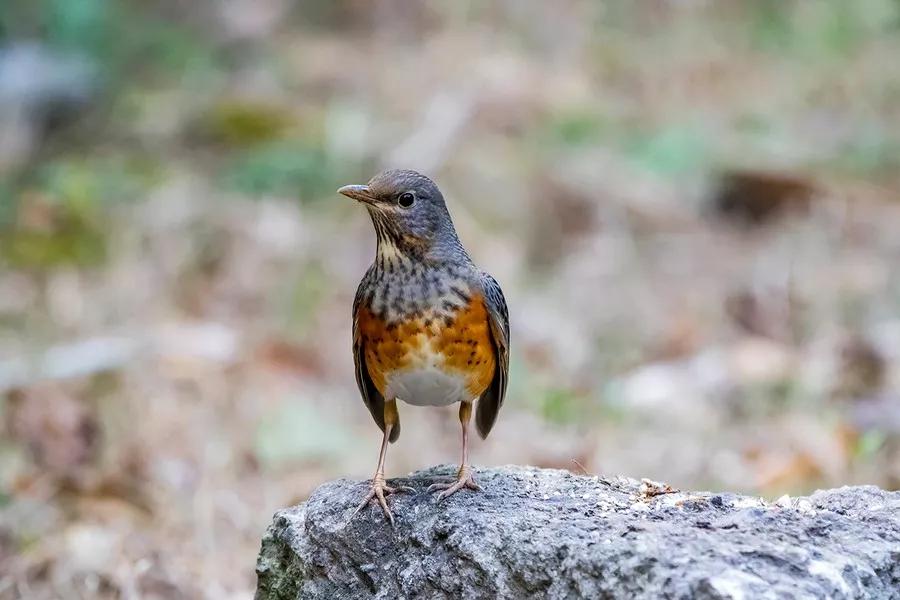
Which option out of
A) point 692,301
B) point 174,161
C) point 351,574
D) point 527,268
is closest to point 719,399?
point 692,301

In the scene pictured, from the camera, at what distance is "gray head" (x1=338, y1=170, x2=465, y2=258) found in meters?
3.90

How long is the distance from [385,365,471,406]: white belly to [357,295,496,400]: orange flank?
2 centimetres

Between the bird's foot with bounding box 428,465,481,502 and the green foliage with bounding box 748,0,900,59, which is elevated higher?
the green foliage with bounding box 748,0,900,59

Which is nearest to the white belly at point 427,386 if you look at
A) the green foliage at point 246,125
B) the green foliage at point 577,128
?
the green foliage at point 246,125

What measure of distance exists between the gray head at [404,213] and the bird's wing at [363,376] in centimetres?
17

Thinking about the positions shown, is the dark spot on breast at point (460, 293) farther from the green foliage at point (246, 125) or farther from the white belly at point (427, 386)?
the green foliage at point (246, 125)

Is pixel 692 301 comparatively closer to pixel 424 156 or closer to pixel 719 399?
pixel 719 399

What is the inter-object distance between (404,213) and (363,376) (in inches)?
23.9

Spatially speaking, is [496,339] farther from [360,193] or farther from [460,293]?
[360,193]

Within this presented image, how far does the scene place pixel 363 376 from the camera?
408cm

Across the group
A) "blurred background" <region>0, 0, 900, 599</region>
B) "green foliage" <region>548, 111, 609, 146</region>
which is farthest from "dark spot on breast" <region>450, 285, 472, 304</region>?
"green foliage" <region>548, 111, 609, 146</region>

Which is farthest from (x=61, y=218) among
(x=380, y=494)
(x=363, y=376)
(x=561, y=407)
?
(x=380, y=494)

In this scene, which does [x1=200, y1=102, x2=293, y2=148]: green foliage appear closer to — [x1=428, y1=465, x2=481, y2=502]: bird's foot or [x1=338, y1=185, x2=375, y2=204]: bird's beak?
[x1=338, y1=185, x2=375, y2=204]: bird's beak

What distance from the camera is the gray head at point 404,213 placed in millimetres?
3898
